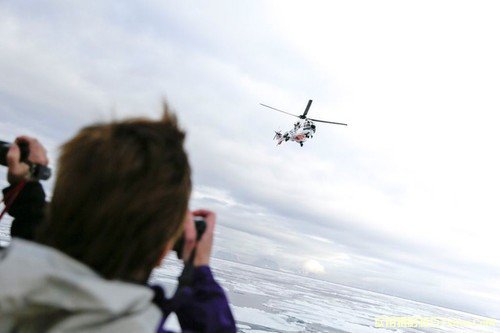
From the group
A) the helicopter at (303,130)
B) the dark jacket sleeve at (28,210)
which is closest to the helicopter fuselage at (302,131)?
the helicopter at (303,130)

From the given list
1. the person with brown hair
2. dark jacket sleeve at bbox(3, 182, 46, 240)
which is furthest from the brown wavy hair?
dark jacket sleeve at bbox(3, 182, 46, 240)

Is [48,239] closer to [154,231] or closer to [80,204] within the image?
[80,204]

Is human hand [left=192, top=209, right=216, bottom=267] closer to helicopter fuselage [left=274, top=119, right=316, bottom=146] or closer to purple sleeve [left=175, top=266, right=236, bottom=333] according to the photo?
purple sleeve [left=175, top=266, right=236, bottom=333]

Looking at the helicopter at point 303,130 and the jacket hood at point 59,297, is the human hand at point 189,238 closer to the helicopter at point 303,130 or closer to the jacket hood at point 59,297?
the jacket hood at point 59,297

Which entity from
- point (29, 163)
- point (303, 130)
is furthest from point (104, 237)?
point (303, 130)

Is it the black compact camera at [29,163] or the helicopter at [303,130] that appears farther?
the helicopter at [303,130]

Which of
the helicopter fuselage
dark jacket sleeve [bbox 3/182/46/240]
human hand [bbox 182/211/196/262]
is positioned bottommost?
dark jacket sleeve [bbox 3/182/46/240]
